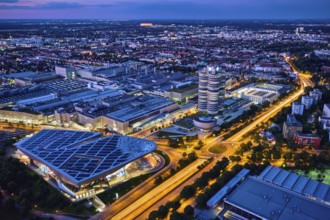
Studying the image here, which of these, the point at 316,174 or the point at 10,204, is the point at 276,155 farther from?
the point at 10,204

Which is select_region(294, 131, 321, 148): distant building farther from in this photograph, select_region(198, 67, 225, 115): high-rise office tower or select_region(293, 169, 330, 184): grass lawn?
select_region(198, 67, 225, 115): high-rise office tower

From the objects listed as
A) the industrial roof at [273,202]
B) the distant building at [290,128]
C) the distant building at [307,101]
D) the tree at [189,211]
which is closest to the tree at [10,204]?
the tree at [189,211]

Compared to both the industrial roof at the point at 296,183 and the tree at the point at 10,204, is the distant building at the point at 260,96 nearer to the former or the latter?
the industrial roof at the point at 296,183

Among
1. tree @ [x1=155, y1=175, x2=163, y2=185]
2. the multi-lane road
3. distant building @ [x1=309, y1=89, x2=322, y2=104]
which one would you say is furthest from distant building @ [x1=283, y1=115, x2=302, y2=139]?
tree @ [x1=155, y1=175, x2=163, y2=185]

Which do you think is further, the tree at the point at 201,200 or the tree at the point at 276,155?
the tree at the point at 276,155

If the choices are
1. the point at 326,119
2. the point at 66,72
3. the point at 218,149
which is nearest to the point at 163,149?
the point at 218,149

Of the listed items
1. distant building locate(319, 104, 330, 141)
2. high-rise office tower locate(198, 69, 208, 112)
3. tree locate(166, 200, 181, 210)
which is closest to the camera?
tree locate(166, 200, 181, 210)
